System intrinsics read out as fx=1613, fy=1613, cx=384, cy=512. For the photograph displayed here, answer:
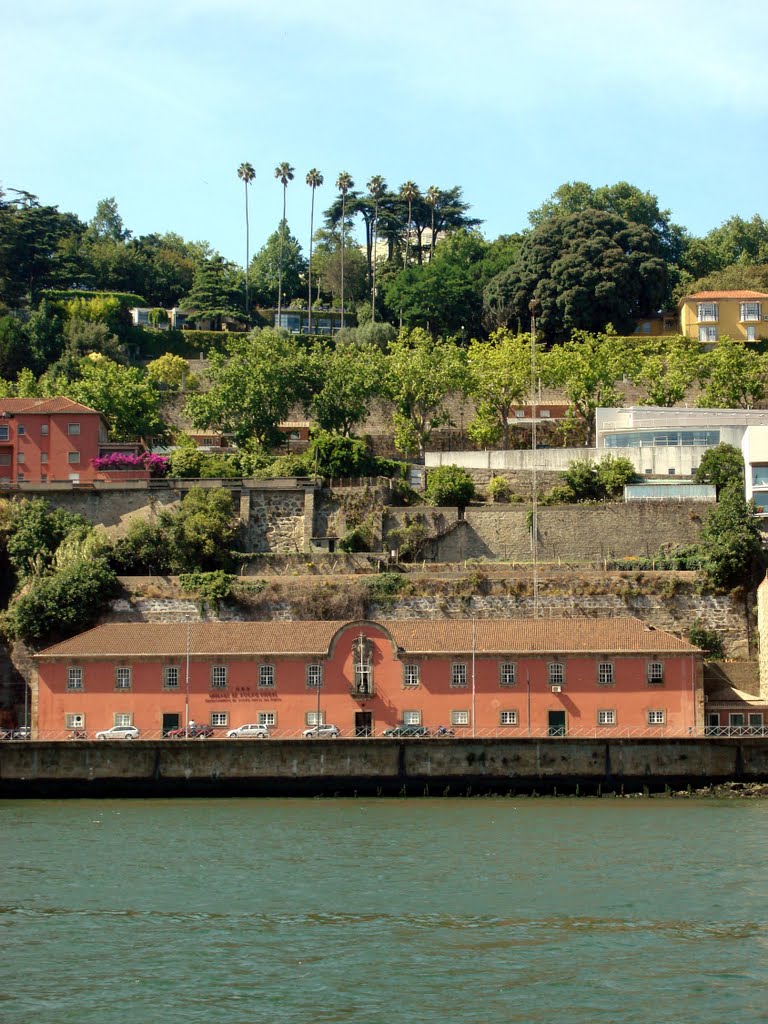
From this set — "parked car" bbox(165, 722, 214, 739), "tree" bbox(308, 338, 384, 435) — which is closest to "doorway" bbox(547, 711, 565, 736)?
"parked car" bbox(165, 722, 214, 739)

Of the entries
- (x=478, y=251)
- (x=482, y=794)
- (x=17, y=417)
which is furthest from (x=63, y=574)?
(x=478, y=251)

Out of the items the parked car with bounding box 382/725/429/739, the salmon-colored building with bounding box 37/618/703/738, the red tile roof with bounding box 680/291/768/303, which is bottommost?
the parked car with bounding box 382/725/429/739

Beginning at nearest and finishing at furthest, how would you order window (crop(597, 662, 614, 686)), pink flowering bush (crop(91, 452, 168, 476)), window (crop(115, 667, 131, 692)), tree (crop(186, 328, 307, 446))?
window (crop(597, 662, 614, 686))
window (crop(115, 667, 131, 692))
pink flowering bush (crop(91, 452, 168, 476))
tree (crop(186, 328, 307, 446))

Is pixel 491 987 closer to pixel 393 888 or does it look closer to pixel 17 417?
pixel 393 888

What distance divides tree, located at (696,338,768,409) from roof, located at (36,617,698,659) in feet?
88.3

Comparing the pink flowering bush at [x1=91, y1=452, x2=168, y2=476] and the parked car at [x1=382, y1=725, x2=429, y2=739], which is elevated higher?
the pink flowering bush at [x1=91, y1=452, x2=168, y2=476]

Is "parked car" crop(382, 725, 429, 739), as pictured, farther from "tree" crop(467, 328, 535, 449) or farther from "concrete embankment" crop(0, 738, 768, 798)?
"tree" crop(467, 328, 535, 449)

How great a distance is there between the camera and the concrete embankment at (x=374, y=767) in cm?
5372

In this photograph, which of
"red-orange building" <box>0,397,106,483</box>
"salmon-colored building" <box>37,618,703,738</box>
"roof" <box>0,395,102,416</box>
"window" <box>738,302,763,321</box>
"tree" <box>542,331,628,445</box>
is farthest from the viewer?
"window" <box>738,302,763,321</box>

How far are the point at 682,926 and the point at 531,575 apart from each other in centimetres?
2941

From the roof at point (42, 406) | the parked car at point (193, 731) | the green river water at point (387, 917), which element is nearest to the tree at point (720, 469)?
the green river water at point (387, 917)

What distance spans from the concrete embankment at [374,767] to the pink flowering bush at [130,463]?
69.2ft

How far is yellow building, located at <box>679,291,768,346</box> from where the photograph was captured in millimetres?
99438

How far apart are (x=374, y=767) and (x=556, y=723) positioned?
21.8 feet
